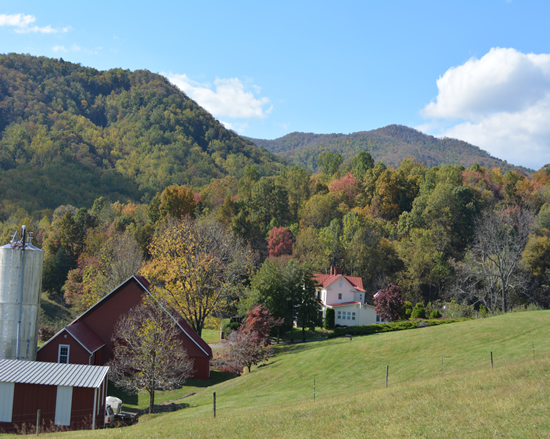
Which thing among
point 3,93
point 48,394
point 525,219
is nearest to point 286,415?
point 48,394

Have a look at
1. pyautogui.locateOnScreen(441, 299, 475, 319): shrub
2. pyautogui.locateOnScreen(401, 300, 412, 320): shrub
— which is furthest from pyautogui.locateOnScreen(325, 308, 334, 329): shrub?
pyautogui.locateOnScreen(441, 299, 475, 319): shrub

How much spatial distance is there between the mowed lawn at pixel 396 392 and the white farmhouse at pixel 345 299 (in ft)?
65.4

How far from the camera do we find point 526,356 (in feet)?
75.5

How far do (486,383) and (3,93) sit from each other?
16859 centimetres

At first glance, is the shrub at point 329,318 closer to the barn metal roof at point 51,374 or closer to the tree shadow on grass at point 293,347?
the tree shadow on grass at point 293,347

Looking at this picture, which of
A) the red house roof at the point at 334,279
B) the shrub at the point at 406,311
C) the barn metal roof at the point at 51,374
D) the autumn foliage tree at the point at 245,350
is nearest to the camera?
the barn metal roof at the point at 51,374

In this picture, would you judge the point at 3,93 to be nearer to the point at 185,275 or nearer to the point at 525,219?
the point at 185,275

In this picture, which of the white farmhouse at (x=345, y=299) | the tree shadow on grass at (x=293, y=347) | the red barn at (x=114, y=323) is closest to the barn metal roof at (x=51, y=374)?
the red barn at (x=114, y=323)

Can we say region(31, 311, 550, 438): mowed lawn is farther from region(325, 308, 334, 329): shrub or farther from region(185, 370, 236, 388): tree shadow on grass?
region(325, 308, 334, 329): shrub

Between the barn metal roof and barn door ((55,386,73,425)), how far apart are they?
1.11 ft

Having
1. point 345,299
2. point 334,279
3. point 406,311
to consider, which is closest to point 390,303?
point 406,311

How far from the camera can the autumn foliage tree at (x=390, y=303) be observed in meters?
48.8

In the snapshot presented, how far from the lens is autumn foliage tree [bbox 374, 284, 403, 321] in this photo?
48.8 m

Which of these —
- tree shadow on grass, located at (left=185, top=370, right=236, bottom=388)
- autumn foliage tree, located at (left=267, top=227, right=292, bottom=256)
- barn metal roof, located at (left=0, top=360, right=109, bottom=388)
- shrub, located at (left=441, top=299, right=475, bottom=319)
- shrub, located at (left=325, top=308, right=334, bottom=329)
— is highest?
autumn foliage tree, located at (left=267, top=227, right=292, bottom=256)
